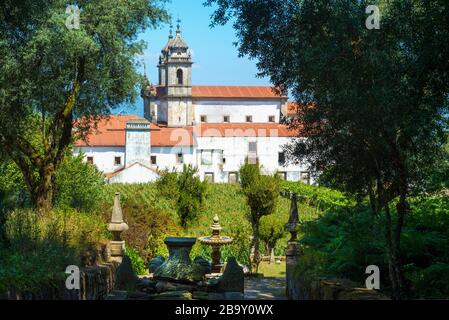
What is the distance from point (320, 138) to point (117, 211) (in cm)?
783

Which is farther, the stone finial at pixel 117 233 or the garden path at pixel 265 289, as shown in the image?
the stone finial at pixel 117 233

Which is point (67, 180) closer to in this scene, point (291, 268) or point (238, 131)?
point (291, 268)

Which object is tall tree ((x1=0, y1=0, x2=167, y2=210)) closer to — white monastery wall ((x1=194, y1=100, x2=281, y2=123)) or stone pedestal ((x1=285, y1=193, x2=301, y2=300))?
stone pedestal ((x1=285, y1=193, x2=301, y2=300))

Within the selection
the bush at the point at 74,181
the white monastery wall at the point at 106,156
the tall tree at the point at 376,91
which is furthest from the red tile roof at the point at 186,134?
the tall tree at the point at 376,91

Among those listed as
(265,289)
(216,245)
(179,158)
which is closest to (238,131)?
(179,158)

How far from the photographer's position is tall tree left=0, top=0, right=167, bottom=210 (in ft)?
46.9

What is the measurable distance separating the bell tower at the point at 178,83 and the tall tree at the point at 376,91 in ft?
227

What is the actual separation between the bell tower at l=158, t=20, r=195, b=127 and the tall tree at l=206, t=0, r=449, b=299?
69223 millimetres

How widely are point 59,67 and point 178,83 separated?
65944mm

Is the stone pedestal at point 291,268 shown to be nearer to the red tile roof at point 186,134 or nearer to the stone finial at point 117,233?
the stone finial at point 117,233

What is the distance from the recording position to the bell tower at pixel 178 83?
79125 millimetres

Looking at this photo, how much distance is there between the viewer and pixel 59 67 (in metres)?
15.5

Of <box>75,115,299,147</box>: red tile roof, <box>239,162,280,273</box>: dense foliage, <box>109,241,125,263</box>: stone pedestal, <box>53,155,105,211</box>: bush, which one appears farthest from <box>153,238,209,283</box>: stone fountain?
<box>75,115,299,147</box>: red tile roof
